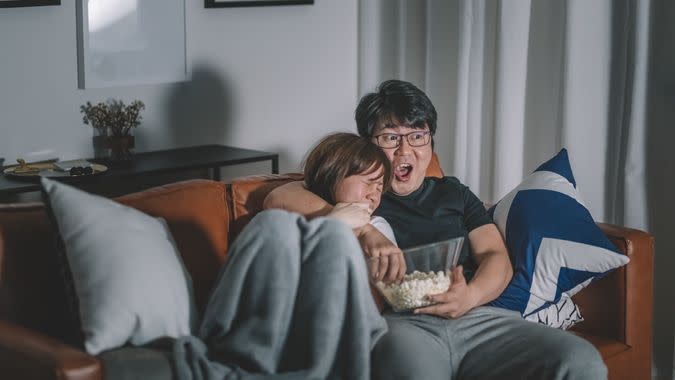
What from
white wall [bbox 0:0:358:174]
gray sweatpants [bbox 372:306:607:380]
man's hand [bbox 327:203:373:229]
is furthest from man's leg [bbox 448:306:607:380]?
white wall [bbox 0:0:358:174]

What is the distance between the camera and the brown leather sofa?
5.93 ft

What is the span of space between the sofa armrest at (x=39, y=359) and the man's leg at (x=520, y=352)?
2.84 ft

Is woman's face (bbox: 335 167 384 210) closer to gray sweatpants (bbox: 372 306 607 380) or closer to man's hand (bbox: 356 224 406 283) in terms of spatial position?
man's hand (bbox: 356 224 406 283)

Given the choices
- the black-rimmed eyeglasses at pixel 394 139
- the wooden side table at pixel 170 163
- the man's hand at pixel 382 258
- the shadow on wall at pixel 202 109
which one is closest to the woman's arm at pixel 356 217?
the man's hand at pixel 382 258

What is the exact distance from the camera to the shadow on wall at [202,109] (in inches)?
143

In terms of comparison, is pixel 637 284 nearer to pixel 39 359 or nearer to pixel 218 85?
pixel 39 359

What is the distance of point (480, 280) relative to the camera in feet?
7.63

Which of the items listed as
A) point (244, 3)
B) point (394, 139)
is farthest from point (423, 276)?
point (244, 3)

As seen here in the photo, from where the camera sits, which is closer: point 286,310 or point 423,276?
point 286,310

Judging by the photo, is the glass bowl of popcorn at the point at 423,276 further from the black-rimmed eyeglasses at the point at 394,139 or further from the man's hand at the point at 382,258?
the black-rimmed eyeglasses at the point at 394,139

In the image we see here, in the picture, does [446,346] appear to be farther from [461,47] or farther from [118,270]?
[461,47]

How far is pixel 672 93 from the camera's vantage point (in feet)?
10.1

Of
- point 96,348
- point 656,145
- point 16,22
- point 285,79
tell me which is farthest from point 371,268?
point 285,79

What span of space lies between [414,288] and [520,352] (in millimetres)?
286
